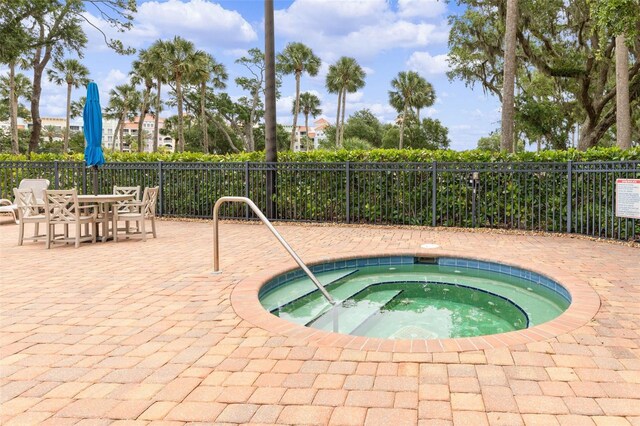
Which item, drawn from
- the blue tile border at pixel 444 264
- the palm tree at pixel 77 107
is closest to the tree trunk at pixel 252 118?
the palm tree at pixel 77 107

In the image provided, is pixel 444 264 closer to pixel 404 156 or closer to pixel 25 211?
pixel 404 156

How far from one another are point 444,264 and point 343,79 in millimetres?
37398

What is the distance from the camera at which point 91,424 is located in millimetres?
1966

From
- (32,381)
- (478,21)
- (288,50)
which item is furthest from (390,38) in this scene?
(32,381)

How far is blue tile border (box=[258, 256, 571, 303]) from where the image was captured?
15.0 ft

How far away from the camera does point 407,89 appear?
43281 mm

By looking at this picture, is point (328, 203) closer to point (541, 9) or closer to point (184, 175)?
point (184, 175)

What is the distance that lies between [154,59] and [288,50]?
10945mm

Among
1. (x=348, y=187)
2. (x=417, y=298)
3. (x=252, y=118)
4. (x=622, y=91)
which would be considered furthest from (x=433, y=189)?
(x=252, y=118)

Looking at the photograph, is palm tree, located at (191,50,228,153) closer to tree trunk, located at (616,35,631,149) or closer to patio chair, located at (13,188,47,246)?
patio chair, located at (13,188,47,246)

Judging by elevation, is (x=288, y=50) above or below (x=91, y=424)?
above

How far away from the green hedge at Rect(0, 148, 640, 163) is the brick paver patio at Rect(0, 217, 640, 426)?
3941 millimetres

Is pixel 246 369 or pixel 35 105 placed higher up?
pixel 35 105

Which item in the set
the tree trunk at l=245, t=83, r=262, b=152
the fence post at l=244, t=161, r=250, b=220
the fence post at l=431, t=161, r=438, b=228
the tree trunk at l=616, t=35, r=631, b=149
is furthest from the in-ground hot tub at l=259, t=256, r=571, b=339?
the tree trunk at l=245, t=83, r=262, b=152
